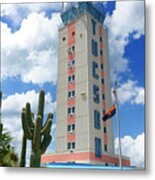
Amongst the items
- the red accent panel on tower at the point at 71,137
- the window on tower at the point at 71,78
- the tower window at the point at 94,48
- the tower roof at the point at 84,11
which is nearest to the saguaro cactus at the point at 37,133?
the red accent panel on tower at the point at 71,137

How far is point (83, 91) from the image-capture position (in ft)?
10.3

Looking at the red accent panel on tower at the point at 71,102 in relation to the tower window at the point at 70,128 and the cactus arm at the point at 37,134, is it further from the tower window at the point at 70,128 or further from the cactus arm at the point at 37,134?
the cactus arm at the point at 37,134

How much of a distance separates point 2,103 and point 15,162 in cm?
55

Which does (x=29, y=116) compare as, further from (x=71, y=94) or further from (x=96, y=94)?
(x=96, y=94)

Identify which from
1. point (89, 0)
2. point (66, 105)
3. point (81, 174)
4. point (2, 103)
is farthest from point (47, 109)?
point (89, 0)

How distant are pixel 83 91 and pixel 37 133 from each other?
0.55 m

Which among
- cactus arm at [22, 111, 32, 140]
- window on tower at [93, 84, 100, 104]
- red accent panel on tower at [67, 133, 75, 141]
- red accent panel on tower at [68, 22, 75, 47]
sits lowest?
red accent panel on tower at [67, 133, 75, 141]

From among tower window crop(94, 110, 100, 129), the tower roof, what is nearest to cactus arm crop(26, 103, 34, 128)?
tower window crop(94, 110, 100, 129)

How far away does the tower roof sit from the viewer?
10.4 feet

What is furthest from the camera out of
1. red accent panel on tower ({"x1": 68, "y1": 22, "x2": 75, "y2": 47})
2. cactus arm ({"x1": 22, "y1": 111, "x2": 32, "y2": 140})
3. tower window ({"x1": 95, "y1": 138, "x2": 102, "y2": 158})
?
red accent panel on tower ({"x1": 68, "y1": 22, "x2": 75, "y2": 47})

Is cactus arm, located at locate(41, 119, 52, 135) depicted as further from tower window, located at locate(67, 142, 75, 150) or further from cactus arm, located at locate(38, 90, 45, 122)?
tower window, located at locate(67, 142, 75, 150)

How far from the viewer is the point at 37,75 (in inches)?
128

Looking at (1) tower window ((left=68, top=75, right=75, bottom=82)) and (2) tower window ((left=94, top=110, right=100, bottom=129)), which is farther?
(1) tower window ((left=68, top=75, right=75, bottom=82))

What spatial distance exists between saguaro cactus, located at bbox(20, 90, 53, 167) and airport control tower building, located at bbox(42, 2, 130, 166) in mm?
74
